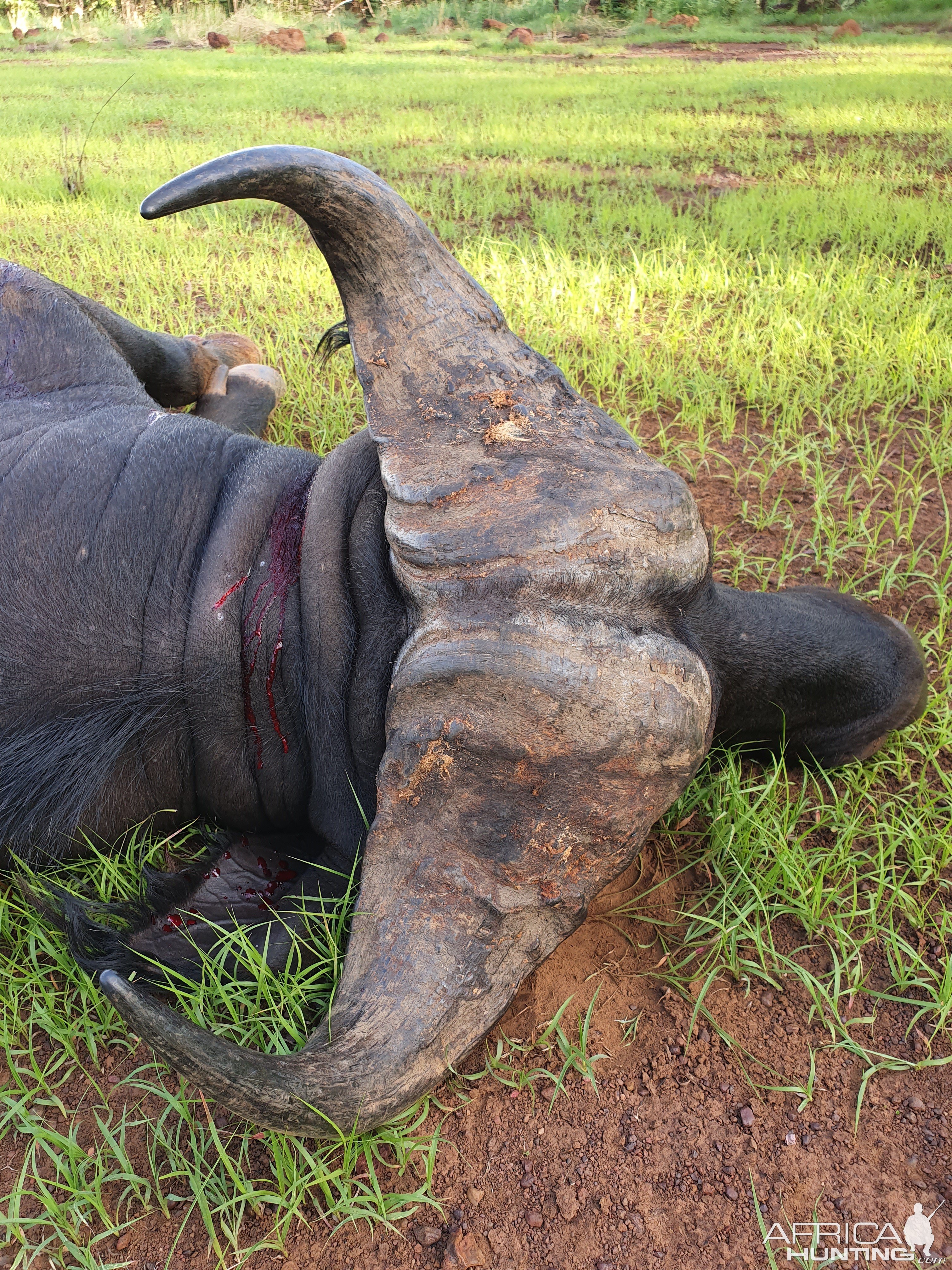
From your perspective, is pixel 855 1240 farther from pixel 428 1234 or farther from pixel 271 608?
pixel 271 608

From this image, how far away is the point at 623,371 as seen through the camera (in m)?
3.94

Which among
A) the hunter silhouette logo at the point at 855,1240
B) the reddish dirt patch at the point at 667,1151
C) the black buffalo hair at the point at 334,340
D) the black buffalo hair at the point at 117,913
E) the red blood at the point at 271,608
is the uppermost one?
the black buffalo hair at the point at 334,340

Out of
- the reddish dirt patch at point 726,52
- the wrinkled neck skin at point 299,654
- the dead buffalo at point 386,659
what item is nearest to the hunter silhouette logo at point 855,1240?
the dead buffalo at point 386,659

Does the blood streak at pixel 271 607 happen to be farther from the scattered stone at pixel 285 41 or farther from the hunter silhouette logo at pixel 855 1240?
the scattered stone at pixel 285 41

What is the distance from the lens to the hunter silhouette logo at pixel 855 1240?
151 cm

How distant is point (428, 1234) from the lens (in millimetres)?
1544

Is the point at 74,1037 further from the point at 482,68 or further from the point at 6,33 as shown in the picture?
the point at 6,33

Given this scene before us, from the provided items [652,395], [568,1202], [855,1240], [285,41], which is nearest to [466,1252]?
[568,1202]

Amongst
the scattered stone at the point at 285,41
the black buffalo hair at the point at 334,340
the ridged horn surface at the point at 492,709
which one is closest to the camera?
the ridged horn surface at the point at 492,709

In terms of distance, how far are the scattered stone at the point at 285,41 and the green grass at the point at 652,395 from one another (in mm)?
6866

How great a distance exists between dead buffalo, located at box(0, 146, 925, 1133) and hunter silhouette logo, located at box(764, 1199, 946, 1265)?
62cm

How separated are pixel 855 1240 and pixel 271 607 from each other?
1.56 meters

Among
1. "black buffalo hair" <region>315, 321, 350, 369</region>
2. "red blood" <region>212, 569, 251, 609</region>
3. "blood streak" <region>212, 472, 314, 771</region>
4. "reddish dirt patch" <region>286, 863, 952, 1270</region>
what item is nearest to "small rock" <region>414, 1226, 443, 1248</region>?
"reddish dirt patch" <region>286, 863, 952, 1270</region>

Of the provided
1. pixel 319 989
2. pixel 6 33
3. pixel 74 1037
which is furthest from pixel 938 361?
pixel 6 33
